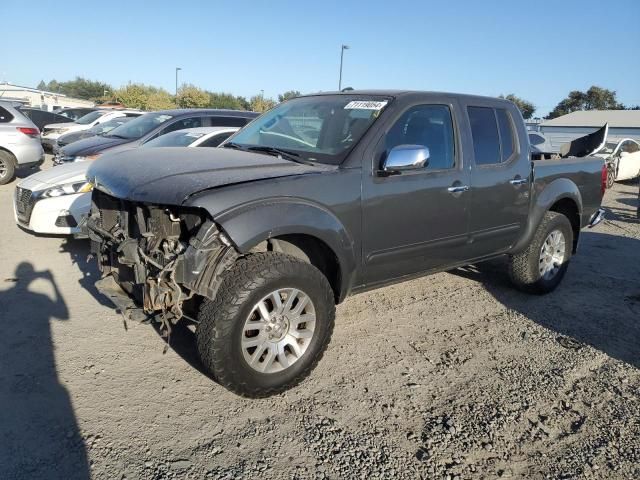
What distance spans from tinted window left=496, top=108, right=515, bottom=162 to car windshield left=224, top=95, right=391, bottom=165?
1.35 metres

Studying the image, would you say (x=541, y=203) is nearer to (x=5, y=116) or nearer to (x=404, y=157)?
(x=404, y=157)

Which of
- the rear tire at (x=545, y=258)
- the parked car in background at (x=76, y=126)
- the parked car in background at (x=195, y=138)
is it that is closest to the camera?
the rear tire at (x=545, y=258)

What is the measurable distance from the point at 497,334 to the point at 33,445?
340cm

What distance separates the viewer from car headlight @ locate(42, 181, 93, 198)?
224 inches

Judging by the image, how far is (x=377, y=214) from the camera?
11.3 feet

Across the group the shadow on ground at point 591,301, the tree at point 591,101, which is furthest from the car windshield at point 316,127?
the tree at point 591,101

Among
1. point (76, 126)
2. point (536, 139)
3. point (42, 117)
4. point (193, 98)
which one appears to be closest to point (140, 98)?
point (193, 98)

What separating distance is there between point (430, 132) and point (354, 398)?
212cm

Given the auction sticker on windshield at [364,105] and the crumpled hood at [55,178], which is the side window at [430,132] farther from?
the crumpled hood at [55,178]

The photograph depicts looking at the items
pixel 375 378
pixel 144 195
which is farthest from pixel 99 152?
pixel 375 378

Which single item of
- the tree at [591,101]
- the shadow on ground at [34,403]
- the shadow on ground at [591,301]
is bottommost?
the shadow on ground at [34,403]

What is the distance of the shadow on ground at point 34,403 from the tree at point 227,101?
50.4 metres

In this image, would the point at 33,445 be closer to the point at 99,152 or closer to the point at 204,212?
the point at 204,212

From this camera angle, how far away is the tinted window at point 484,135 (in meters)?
4.18
